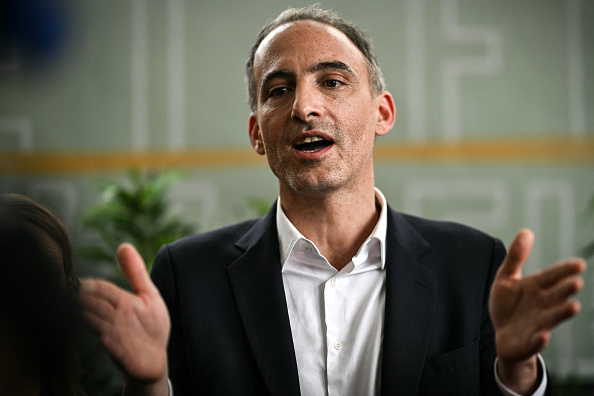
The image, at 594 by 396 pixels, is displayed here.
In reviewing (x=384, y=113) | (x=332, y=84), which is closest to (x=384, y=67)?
(x=384, y=113)

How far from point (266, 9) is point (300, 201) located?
8.44 ft

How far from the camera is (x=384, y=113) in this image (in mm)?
1504

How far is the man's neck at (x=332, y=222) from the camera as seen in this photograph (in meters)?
1.33

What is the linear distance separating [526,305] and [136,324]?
2.14 ft

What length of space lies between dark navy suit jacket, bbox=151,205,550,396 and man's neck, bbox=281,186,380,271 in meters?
0.08

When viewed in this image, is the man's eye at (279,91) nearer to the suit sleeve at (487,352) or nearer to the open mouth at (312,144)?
the open mouth at (312,144)

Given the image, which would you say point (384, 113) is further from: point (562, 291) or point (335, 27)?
point (562, 291)

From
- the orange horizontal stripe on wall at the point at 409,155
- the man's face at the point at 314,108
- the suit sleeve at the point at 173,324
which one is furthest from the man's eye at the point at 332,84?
the orange horizontal stripe on wall at the point at 409,155

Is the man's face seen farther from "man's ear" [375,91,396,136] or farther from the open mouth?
"man's ear" [375,91,396,136]

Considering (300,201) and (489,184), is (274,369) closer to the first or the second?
(300,201)

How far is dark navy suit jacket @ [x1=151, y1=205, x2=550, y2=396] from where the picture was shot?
115cm

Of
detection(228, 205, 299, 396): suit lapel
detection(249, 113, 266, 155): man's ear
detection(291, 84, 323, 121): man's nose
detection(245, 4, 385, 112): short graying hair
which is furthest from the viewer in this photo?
detection(249, 113, 266, 155): man's ear

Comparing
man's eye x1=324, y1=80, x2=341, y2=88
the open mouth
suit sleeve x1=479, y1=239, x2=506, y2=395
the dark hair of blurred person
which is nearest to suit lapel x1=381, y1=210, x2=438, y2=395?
suit sleeve x1=479, y1=239, x2=506, y2=395

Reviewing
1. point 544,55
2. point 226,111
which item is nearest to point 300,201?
point 226,111
